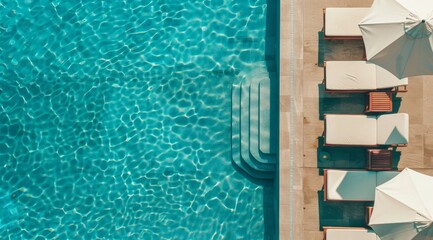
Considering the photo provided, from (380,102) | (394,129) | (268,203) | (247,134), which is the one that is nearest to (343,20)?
(380,102)

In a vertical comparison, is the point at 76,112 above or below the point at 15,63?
below

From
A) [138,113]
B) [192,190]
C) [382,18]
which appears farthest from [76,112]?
[382,18]

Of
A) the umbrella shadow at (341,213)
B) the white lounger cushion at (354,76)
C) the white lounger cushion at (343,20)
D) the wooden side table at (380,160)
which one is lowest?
the umbrella shadow at (341,213)

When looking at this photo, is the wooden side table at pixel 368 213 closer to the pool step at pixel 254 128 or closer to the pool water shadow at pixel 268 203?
the pool water shadow at pixel 268 203

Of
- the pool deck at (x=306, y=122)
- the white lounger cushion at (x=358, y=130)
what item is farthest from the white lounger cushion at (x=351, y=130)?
the pool deck at (x=306, y=122)

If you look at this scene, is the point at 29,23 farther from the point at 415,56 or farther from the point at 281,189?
the point at 415,56

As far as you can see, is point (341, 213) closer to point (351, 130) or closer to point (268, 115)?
point (351, 130)

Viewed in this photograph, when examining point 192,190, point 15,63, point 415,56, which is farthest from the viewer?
point 15,63

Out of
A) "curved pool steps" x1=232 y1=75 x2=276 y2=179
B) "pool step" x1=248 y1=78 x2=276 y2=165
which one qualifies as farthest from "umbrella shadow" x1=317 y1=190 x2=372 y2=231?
"pool step" x1=248 y1=78 x2=276 y2=165
